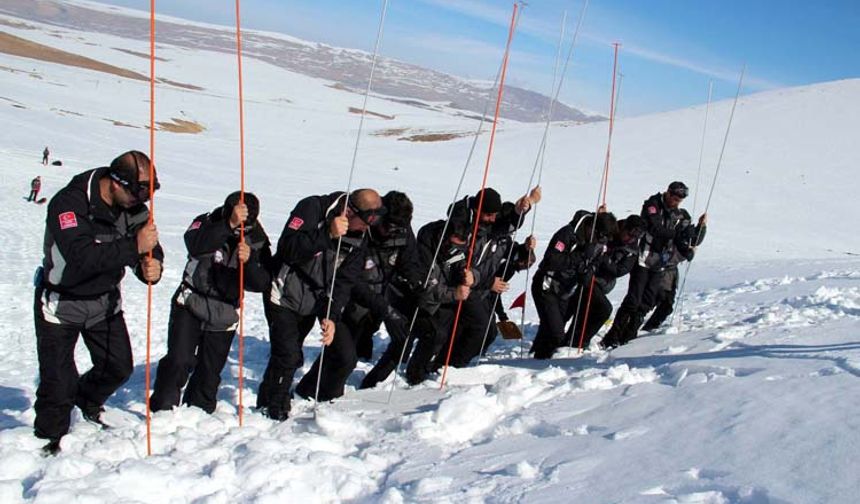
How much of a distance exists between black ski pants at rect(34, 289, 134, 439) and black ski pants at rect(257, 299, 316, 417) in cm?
94

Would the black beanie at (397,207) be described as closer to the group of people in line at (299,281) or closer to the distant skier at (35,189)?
the group of people in line at (299,281)

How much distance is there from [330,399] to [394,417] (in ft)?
3.69

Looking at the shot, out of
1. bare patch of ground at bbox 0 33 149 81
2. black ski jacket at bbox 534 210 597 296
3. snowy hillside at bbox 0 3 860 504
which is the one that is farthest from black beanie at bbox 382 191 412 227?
bare patch of ground at bbox 0 33 149 81

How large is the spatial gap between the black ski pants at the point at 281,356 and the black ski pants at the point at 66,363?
3.10 feet

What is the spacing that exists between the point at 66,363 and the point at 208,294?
98cm

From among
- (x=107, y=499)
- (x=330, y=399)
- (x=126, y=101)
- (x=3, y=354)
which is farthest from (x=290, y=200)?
(x=126, y=101)

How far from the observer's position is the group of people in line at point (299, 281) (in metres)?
3.90

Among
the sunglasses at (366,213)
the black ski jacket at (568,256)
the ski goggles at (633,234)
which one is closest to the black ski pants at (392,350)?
the sunglasses at (366,213)

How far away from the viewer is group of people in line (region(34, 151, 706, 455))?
3.90m

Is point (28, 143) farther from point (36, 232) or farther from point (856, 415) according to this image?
point (856, 415)

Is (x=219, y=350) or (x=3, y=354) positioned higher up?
(x=219, y=350)

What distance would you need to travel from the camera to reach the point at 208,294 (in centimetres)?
478

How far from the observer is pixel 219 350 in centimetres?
498

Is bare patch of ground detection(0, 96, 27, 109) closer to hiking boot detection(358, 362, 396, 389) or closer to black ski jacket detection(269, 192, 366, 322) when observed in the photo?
hiking boot detection(358, 362, 396, 389)
